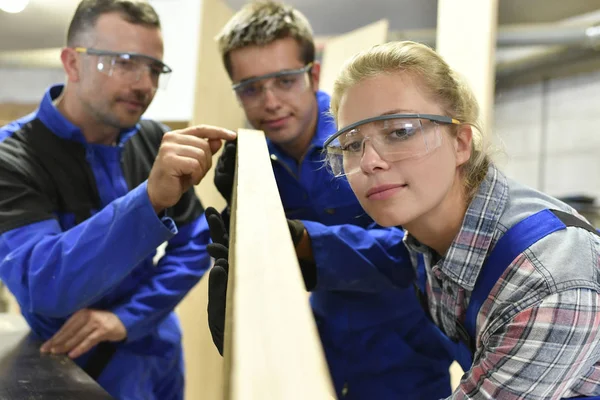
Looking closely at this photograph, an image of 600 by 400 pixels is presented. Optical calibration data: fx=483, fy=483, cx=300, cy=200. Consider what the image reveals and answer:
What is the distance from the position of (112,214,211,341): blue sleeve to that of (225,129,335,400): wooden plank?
2.90 ft

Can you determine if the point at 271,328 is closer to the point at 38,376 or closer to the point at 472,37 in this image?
the point at 38,376

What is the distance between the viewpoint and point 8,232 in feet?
3.53

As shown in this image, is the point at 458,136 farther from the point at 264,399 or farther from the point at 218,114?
the point at 218,114

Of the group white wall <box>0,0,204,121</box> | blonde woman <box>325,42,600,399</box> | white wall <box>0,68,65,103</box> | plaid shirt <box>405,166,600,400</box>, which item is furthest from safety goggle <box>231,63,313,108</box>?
white wall <box>0,68,65,103</box>

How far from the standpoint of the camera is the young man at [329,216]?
48.1 inches

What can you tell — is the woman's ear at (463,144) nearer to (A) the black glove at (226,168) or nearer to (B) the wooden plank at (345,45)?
(A) the black glove at (226,168)

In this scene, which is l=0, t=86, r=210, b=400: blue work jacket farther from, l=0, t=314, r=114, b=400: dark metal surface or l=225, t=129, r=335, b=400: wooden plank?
l=225, t=129, r=335, b=400: wooden plank

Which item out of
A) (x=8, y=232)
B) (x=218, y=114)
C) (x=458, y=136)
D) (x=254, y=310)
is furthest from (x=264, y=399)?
(x=218, y=114)

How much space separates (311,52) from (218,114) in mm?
1253

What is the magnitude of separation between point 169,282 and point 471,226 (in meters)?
0.84

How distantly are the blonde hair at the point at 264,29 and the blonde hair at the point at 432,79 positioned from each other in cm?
47

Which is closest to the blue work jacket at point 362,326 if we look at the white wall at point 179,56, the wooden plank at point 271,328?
the wooden plank at point 271,328

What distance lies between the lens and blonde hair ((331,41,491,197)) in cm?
81

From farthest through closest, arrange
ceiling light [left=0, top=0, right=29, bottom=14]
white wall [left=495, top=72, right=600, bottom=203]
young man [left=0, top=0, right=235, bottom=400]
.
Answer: white wall [left=495, top=72, right=600, bottom=203] → ceiling light [left=0, top=0, right=29, bottom=14] → young man [left=0, top=0, right=235, bottom=400]
